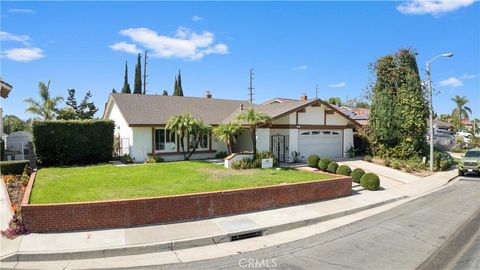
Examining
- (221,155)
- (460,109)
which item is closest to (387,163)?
(221,155)

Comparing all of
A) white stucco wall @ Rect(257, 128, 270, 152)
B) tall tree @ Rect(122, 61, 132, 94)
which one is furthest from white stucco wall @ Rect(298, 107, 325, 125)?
tall tree @ Rect(122, 61, 132, 94)

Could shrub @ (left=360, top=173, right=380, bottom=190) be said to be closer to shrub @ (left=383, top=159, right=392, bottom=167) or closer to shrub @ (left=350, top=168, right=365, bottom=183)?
shrub @ (left=350, top=168, right=365, bottom=183)

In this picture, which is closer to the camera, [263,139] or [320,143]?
[263,139]

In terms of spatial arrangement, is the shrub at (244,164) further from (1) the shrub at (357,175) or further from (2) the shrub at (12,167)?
(2) the shrub at (12,167)

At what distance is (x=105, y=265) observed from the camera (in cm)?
756

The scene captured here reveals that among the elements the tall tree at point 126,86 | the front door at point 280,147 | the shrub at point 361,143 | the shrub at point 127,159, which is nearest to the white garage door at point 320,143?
the front door at point 280,147

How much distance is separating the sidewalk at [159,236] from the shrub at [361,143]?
54.5 feet

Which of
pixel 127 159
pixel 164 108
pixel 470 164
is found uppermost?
pixel 164 108

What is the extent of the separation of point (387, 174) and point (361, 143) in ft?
25.3

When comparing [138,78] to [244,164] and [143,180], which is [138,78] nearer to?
[244,164]

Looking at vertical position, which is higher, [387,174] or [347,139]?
[347,139]

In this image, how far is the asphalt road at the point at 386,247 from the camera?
7633mm

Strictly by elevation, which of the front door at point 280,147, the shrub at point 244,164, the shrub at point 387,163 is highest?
the front door at point 280,147

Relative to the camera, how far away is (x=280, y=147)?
2423 centimetres
